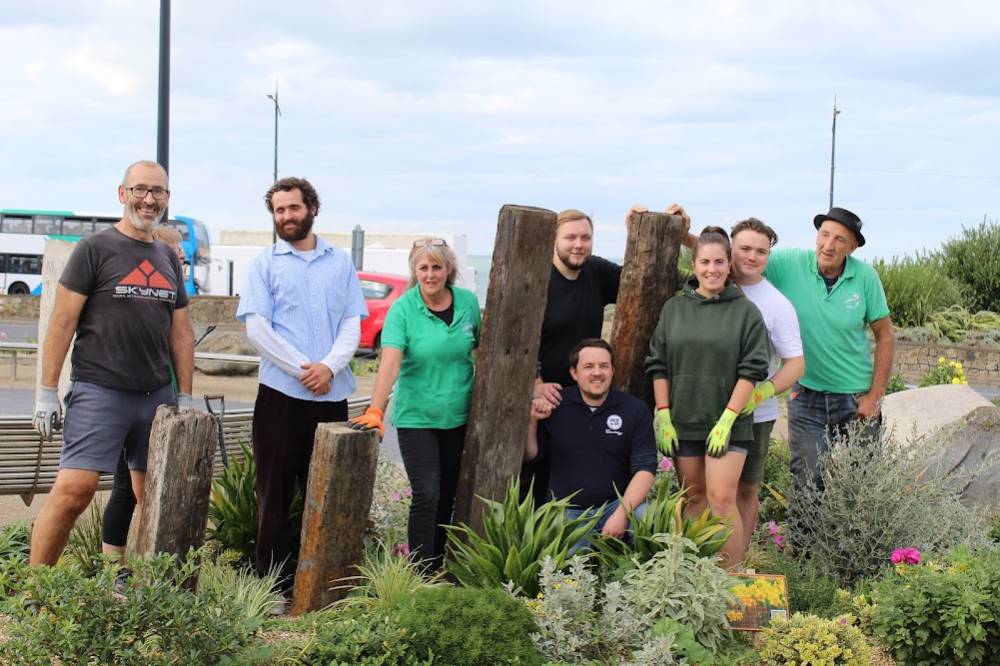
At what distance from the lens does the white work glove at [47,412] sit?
4.99m

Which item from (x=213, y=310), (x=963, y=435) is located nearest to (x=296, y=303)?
(x=963, y=435)

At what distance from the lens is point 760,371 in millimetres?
5223

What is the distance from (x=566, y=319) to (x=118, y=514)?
7.70ft

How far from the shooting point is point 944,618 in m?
4.66

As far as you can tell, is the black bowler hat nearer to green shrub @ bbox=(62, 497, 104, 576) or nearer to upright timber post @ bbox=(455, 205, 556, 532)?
upright timber post @ bbox=(455, 205, 556, 532)

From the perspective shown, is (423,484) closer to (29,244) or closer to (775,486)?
(775,486)

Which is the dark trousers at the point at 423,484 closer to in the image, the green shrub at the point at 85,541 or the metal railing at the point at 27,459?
the metal railing at the point at 27,459

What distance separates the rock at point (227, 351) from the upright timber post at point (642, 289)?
36.6 ft

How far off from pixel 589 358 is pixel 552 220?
0.70m

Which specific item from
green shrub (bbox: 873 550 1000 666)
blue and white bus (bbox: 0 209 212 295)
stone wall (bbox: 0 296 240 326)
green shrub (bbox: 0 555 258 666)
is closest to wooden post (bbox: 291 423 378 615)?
green shrub (bbox: 0 555 258 666)

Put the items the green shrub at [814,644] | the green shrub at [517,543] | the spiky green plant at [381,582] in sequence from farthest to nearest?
the green shrub at [517,543] < the spiky green plant at [381,582] < the green shrub at [814,644]

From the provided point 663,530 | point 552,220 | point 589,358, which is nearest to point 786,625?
point 663,530

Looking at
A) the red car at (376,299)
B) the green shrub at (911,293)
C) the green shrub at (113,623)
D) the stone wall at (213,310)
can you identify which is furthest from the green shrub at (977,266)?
the green shrub at (113,623)

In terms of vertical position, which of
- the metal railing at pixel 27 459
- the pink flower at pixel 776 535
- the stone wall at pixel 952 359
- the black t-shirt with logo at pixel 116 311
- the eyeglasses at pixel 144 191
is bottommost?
the pink flower at pixel 776 535
